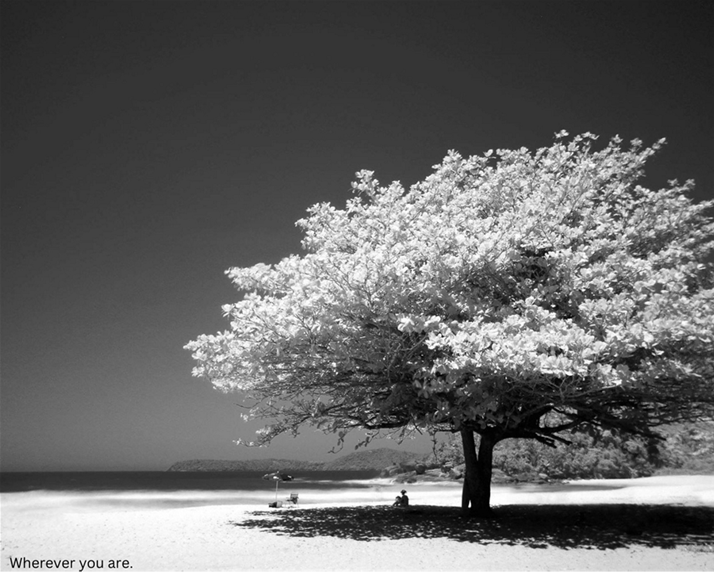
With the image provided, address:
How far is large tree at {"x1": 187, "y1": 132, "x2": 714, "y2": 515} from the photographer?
957 centimetres

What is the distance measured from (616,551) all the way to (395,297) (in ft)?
19.7

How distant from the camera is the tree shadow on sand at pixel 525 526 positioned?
10.6 meters

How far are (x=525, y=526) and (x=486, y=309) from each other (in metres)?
5.74

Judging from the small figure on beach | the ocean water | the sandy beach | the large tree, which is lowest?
the ocean water

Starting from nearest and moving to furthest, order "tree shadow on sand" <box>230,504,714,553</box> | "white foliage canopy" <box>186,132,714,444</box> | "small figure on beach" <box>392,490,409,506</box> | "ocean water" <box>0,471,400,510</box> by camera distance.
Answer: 1. "white foliage canopy" <box>186,132,714,444</box>
2. "tree shadow on sand" <box>230,504,714,553</box>
3. "small figure on beach" <box>392,490,409,506</box>
4. "ocean water" <box>0,471,400,510</box>

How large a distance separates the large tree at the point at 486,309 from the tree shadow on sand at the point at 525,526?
1825 millimetres

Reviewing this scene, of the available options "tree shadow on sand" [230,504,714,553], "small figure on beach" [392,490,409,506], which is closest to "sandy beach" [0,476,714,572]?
"tree shadow on sand" [230,504,714,553]

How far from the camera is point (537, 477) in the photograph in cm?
3506

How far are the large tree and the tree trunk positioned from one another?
58mm

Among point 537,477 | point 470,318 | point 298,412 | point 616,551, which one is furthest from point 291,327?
point 537,477

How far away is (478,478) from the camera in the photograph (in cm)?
1438

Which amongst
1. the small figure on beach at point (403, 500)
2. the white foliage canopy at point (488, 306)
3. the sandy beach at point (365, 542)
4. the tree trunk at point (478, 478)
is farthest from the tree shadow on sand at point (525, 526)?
the white foliage canopy at point (488, 306)

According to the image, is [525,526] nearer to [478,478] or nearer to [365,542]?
[478,478]

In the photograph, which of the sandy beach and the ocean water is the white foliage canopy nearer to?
the sandy beach
